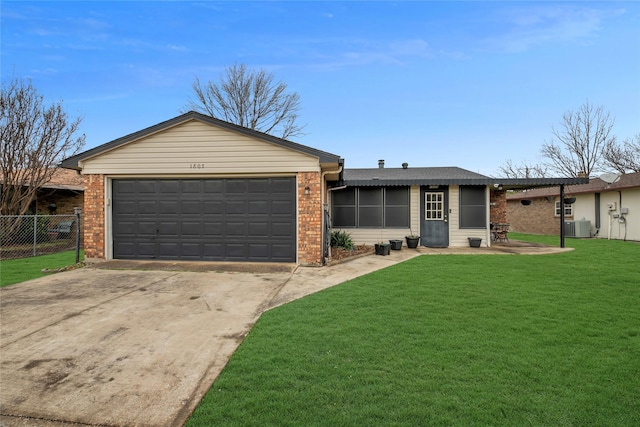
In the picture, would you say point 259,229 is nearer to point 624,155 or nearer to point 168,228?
point 168,228

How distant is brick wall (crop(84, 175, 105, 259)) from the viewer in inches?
331

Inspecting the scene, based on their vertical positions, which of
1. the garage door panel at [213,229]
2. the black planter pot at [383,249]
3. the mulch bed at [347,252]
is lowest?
the mulch bed at [347,252]

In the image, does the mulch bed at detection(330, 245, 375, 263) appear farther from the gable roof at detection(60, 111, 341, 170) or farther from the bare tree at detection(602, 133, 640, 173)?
the bare tree at detection(602, 133, 640, 173)

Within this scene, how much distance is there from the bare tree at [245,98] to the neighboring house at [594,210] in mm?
16966

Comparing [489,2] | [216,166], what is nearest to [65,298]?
[216,166]

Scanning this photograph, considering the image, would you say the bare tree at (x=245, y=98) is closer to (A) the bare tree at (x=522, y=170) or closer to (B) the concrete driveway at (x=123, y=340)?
(B) the concrete driveway at (x=123, y=340)

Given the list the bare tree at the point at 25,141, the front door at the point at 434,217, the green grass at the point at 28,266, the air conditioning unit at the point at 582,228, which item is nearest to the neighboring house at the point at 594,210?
the air conditioning unit at the point at 582,228

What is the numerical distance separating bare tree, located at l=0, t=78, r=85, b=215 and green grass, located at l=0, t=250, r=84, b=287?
3.72 metres

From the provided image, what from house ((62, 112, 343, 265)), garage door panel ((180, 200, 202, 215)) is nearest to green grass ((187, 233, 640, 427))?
house ((62, 112, 343, 265))

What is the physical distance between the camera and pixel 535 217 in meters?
19.7

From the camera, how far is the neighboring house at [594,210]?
1435 cm

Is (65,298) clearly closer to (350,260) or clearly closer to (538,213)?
(350,260)

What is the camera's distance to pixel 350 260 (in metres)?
9.02

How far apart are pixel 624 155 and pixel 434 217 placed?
77.4ft
